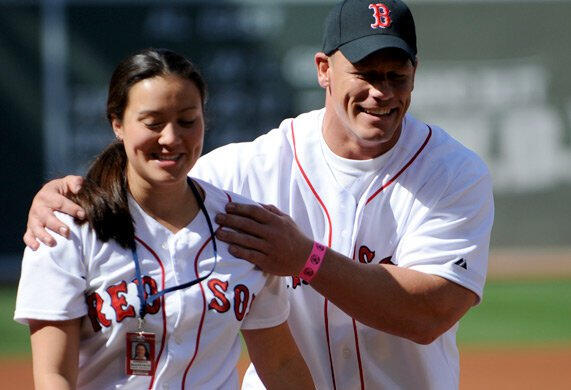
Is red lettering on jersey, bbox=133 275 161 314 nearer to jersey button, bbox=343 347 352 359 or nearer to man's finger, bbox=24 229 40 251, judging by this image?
man's finger, bbox=24 229 40 251

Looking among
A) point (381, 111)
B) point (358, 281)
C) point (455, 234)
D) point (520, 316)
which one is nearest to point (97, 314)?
point (358, 281)

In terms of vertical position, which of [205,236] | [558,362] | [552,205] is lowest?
[558,362]

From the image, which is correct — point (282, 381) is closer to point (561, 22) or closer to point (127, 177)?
point (127, 177)

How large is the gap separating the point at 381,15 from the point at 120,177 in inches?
42.6

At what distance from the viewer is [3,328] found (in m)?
9.53

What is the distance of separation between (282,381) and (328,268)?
15.7 inches

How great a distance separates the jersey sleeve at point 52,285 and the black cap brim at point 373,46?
1121mm

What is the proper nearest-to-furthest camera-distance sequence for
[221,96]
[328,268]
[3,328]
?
[328,268] < [3,328] < [221,96]

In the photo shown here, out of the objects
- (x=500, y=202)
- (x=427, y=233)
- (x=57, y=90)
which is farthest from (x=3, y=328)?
(x=427, y=233)

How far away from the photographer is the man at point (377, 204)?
10.4 feet

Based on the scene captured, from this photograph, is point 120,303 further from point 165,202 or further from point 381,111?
point 381,111

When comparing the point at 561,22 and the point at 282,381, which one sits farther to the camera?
the point at 561,22

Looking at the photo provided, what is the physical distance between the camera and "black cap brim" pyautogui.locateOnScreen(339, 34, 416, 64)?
3145mm

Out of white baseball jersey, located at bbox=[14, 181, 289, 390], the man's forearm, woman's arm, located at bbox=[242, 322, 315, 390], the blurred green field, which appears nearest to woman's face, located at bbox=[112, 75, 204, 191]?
white baseball jersey, located at bbox=[14, 181, 289, 390]
